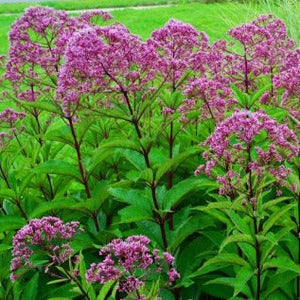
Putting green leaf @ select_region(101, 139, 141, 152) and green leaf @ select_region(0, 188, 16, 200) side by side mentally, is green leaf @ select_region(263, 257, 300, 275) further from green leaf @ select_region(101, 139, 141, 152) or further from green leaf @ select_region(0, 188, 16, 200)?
green leaf @ select_region(0, 188, 16, 200)

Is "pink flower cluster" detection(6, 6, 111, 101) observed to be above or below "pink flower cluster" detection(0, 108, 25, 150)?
above

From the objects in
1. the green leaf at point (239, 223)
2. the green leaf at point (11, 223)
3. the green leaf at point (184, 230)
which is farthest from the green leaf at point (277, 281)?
the green leaf at point (11, 223)

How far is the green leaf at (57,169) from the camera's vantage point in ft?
9.27

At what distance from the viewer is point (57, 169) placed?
286 cm

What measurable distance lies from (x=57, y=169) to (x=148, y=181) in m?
0.48

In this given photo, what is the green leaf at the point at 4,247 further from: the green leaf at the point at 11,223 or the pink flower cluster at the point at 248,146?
the pink flower cluster at the point at 248,146

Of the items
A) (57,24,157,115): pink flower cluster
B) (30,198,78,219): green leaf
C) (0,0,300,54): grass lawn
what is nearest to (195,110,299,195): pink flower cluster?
(57,24,157,115): pink flower cluster

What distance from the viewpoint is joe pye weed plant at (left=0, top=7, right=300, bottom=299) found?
230cm

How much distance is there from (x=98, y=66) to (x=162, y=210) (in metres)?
0.69

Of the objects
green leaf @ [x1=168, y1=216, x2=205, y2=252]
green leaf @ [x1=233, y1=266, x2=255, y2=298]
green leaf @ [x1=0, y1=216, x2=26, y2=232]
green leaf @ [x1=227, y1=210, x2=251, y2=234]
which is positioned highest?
green leaf @ [x1=227, y1=210, x2=251, y2=234]

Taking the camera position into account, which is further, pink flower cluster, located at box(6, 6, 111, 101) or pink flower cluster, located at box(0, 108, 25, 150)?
pink flower cluster, located at box(0, 108, 25, 150)

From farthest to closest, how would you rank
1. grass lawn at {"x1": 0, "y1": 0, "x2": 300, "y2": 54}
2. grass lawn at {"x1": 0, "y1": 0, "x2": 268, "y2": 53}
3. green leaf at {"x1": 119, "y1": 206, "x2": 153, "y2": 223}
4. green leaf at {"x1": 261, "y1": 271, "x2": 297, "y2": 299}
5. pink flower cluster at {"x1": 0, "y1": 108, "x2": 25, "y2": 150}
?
grass lawn at {"x1": 0, "y1": 0, "x2": 268, "y2": 53}
grass lawn at {"x1": 0, "y1": 0, "x2": 300, "y2": 54}
pink flower cluster at {"x1": 0, "y1": 108, "x2": 25, "y2": 150}
green leaf at {"x1": 119, "y1": 206, "x2": 153, "y2": 223}
green leaf at {"x1": 261, "y1": 271, "x2": 297, "y2": 299}

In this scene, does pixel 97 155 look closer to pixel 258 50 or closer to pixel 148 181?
pixel 148 181

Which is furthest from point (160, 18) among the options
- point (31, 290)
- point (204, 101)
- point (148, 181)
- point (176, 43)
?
point (31, 290)
